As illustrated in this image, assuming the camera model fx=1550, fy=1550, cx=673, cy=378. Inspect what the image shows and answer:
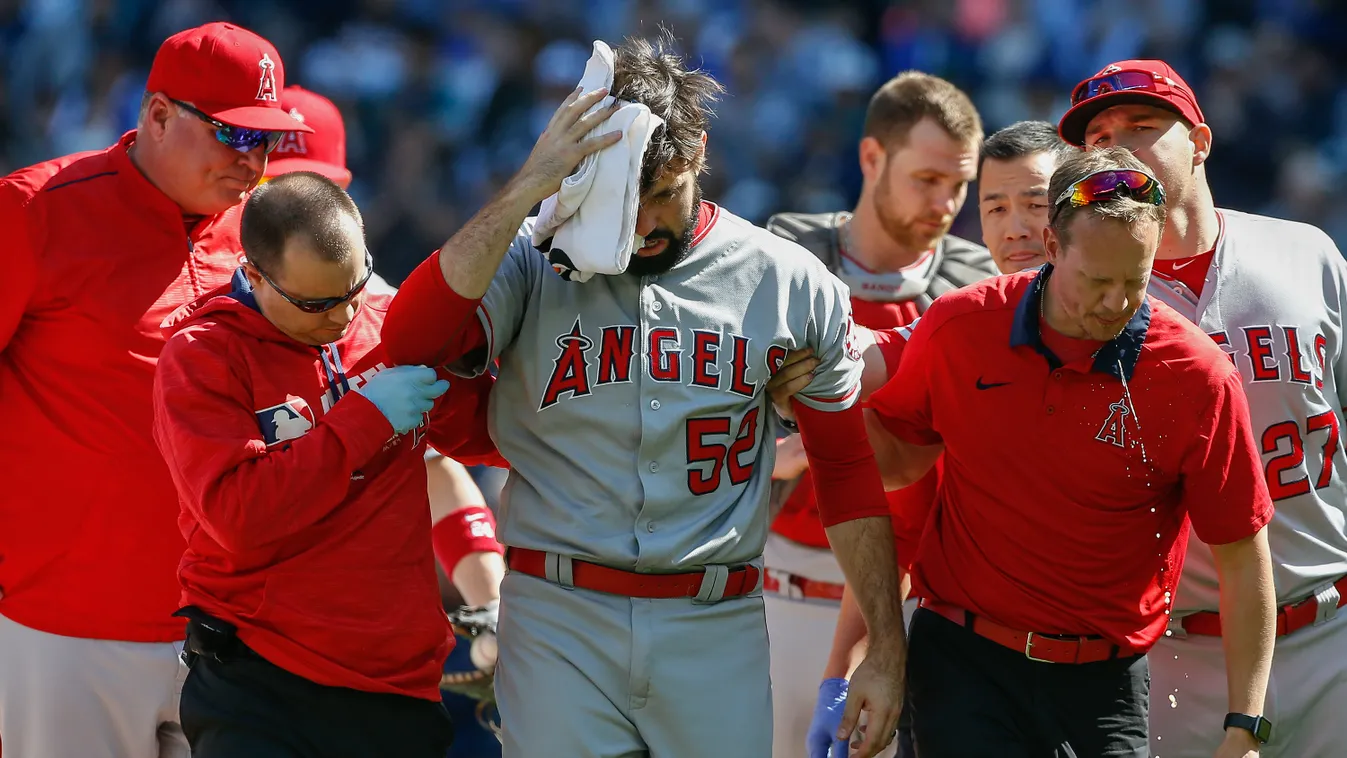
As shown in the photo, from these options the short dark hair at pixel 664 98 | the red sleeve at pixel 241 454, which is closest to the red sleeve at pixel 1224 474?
the short dark hair at pixel 664 98

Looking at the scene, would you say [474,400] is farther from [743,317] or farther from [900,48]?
[900,48]

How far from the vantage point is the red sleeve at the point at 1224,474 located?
3.80 m

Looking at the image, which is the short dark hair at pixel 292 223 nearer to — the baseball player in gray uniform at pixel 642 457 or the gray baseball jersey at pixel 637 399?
the baseball player in gray uniform at pixel 642 457

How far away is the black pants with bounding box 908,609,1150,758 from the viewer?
3898 mm

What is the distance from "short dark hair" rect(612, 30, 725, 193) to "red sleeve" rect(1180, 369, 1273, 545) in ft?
4.67

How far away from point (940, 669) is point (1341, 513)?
57.2 inches

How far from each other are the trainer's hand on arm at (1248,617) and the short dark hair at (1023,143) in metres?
1.65

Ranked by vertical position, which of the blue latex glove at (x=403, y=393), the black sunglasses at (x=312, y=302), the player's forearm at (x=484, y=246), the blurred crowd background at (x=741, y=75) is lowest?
the blue latex glove at (x=403, y=393)

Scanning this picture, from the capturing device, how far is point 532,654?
373 cm

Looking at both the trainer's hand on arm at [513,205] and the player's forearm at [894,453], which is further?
the player's forearm at [894,453]

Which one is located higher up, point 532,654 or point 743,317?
point 743,317

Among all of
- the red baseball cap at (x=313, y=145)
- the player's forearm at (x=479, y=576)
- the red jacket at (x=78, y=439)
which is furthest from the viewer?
the red baseball cap at (x=313, y=145)

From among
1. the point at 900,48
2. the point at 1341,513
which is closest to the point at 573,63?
the point at 900,48

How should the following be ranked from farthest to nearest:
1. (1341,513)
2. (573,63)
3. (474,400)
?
(573,63)
(1341,513)
(474,400)
